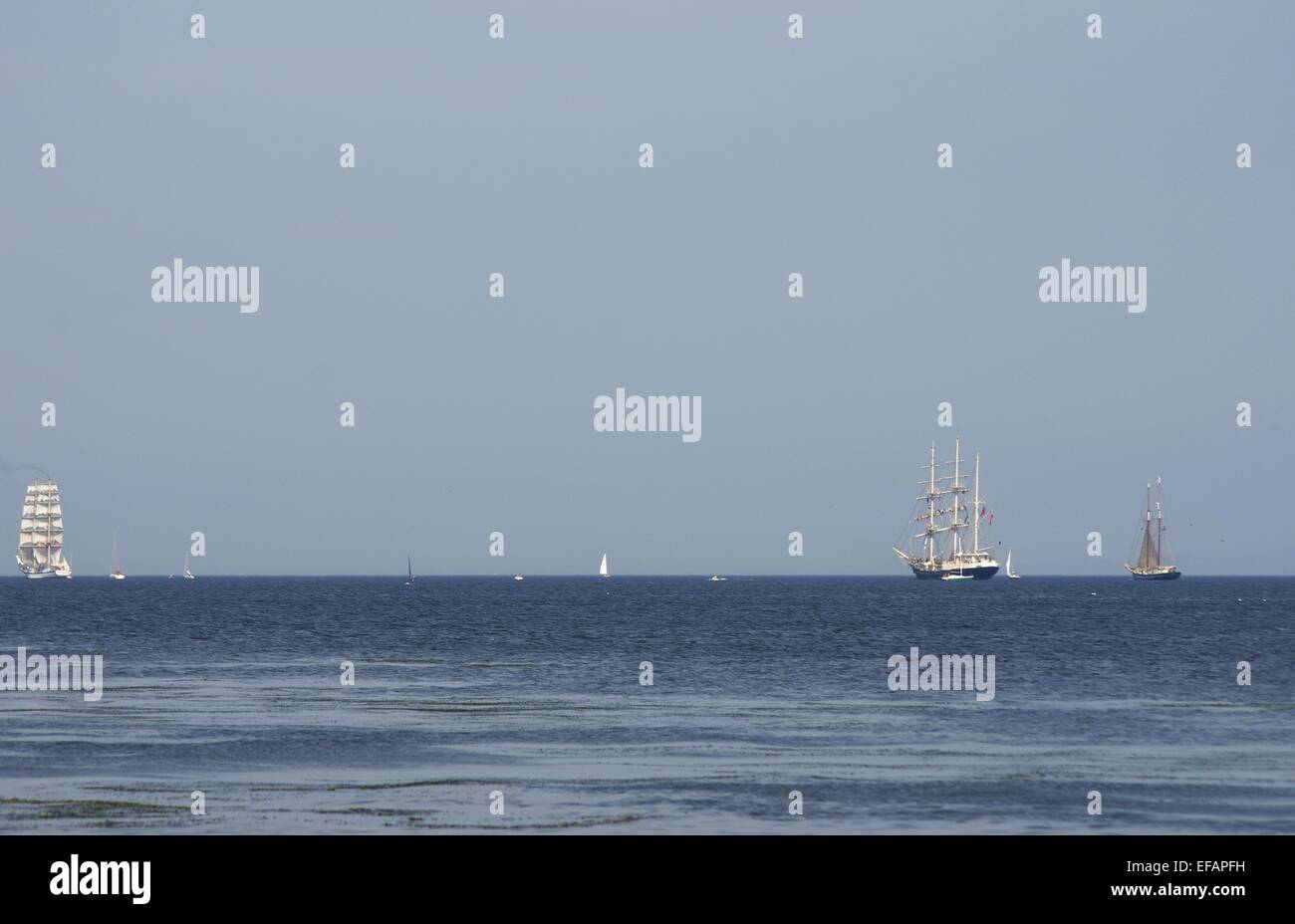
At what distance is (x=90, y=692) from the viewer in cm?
A: 5359

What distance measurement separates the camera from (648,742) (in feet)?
132

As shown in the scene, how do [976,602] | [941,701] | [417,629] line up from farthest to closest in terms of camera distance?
[976,602], [417,629], [941,701]

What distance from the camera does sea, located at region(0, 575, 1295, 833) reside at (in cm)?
2930

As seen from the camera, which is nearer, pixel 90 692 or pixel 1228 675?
pixel 90 692

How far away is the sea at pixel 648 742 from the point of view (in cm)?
2930
